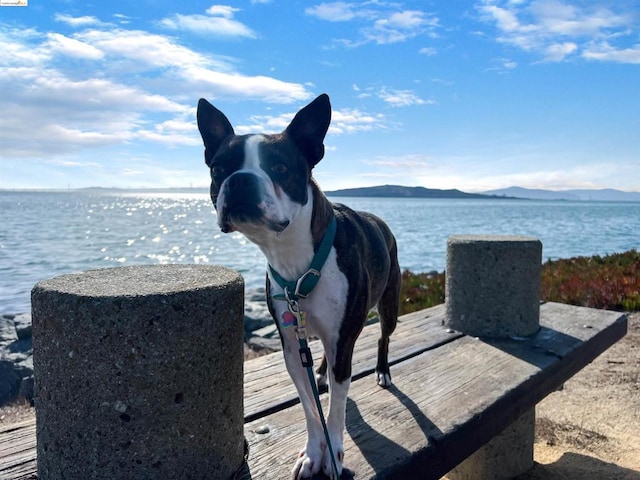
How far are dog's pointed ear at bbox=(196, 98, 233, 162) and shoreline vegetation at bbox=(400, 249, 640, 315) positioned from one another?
6947 millimetres

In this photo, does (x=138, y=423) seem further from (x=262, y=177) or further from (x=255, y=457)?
(x=262, y=177)

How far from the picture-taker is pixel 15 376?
282 inches

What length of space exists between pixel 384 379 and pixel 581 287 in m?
7.26

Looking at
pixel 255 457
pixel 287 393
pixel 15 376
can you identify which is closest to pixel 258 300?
pixel 15 376

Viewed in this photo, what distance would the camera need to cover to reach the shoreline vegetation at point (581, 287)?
9.18 meters

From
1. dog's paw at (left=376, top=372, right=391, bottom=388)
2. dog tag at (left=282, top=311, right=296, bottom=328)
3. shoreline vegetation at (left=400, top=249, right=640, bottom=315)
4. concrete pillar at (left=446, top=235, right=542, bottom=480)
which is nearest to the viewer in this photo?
dog tag at (left=282, top=311, right=296, bottom=328)

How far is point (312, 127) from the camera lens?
2.66 meters

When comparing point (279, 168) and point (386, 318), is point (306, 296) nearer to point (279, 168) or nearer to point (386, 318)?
point (279, 168)

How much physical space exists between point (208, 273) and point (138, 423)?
2.51 ft

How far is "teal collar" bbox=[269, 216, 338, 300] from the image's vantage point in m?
2.65

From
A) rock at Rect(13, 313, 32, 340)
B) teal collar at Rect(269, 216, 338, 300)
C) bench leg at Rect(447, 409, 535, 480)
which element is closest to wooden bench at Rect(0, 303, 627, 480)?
bench leg at Rect(447, 409, 535, 480)

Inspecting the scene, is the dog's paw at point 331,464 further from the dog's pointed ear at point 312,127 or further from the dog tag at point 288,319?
the dog's pointed ear at point 312,127

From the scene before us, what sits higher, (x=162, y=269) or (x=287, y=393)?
(x=162, y=269)

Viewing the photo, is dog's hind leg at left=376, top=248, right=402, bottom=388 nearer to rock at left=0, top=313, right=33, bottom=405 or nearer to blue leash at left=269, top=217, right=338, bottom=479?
blue leash at left=269, top=217, right=338, bottom=479
